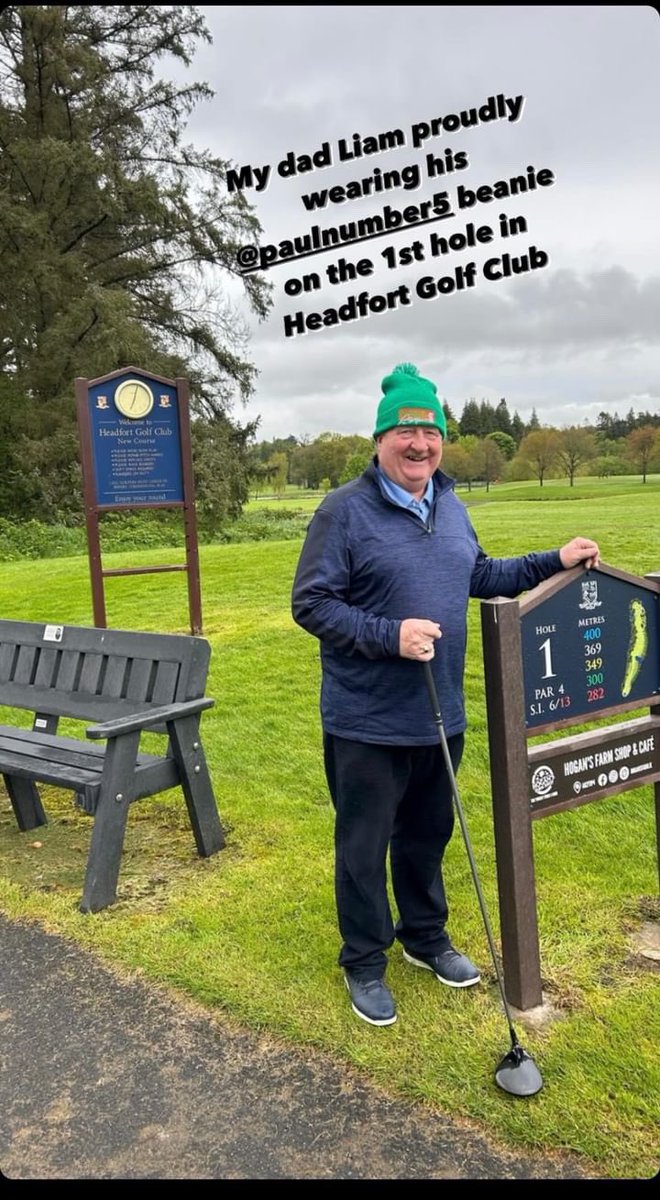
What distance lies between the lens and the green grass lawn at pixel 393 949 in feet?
7.96

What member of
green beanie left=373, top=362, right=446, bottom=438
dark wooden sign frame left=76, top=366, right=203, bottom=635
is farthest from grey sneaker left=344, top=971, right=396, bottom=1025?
dark wooden sign frame left=76, top=366, right=203, bottom=635

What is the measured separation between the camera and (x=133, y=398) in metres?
7.74

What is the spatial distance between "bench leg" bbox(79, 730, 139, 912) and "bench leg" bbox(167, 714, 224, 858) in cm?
27

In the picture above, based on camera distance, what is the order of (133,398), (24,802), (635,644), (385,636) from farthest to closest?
1. (133,398)
2. (24,802)
3. (635,644)
4. (385,636)

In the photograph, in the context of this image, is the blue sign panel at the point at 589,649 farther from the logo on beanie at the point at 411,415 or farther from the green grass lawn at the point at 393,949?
the green grass lawn at the point at 393,949

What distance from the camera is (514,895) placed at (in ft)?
9.11

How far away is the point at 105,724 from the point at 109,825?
420mm

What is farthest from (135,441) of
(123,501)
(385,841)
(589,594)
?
(385,841)

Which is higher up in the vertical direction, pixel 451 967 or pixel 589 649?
pixel 589 649

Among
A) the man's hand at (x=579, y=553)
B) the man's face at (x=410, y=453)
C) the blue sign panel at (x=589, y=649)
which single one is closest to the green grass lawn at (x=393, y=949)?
the blue sign panel at (x=589, y=649)

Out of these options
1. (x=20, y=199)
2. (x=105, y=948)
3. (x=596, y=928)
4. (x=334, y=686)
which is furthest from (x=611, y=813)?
(x=20, y=199)

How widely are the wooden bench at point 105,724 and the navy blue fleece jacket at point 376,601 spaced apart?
1.20 m

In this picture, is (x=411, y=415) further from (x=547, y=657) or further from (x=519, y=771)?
(x=519, y=771)

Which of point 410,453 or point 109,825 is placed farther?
point 109,825
